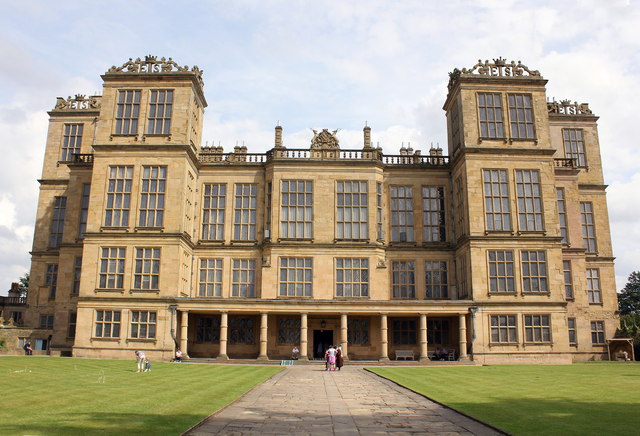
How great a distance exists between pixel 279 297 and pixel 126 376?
19627 millimetres

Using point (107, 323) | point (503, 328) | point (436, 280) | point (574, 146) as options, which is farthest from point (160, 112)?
point (574, 146)

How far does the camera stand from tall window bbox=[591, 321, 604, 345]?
159 feet

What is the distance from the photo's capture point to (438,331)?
45438 mm

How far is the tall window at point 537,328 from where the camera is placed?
134 feet

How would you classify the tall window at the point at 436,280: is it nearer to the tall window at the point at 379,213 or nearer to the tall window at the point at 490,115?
the tall window at the point at 379,213

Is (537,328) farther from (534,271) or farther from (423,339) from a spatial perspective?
(423,339)

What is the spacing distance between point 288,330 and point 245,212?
10871 millimetres

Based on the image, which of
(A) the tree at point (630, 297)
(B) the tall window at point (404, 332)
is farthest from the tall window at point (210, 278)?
(A) the tree at point (630, 297)

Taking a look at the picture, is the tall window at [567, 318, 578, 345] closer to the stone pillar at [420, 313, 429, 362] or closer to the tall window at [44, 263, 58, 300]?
the stone pillar at [420, 313, 429, 362]

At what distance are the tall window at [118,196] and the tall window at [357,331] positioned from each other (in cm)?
1979

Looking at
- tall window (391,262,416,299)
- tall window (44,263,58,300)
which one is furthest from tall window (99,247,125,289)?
tall window (391,262,416,299)

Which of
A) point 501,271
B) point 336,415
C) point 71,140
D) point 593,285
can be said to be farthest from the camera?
point 71,140

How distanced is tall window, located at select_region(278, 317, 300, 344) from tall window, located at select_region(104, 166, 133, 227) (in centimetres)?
1480

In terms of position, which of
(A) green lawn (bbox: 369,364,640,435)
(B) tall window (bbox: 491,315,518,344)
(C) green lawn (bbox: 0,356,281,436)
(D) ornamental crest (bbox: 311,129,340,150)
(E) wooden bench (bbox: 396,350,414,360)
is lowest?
(A) green lawn (bbox: 369,364,640,435)
